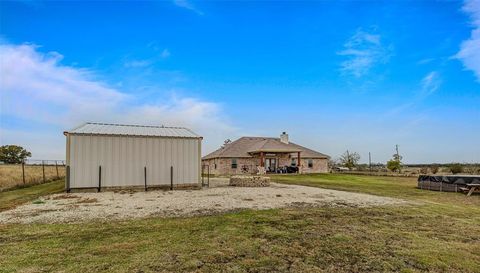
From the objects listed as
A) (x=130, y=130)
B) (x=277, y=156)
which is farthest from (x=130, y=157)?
(x=277, y=156)

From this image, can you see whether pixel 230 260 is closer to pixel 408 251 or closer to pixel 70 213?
pixel 408 251

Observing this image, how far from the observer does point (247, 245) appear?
5.23 meters

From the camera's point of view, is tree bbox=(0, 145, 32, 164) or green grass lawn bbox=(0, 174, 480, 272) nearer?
green grass lawn bbox=(0, 174, 480, 272)

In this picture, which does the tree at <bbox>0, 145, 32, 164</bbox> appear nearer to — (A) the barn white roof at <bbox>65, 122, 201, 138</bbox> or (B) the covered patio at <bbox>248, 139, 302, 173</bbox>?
(B) the covered patio at <bbox>248, 139, 302, 173</bbox>

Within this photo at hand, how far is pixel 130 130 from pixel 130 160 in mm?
2112

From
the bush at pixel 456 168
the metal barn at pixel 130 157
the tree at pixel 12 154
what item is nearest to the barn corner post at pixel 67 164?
the metal barn at pixel 130 157

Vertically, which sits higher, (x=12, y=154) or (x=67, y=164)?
(x=12, y=154)

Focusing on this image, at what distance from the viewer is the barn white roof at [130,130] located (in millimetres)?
14448

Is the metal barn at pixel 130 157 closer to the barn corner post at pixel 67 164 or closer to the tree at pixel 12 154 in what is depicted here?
the barn corner post at pixel 67 164

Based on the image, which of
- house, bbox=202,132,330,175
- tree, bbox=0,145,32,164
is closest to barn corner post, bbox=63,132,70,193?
house, bbox=202,132,330,175

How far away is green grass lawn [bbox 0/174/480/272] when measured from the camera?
169 inches

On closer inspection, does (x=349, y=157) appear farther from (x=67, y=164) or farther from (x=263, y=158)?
(x=67, y=164)

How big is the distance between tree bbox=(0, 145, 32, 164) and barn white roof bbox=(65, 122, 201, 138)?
4348cm

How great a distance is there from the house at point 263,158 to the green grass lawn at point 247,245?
23.8m
